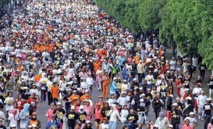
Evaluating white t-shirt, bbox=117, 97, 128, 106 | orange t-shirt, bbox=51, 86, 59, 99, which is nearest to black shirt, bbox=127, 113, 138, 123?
white t-shirt, bbox=117, 97, 128, 106

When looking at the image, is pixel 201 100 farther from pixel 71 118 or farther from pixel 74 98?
pixel 71 118

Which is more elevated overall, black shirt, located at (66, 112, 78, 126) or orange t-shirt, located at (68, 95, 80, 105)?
orange t-shirt, located at (68, 95, 80, 105)

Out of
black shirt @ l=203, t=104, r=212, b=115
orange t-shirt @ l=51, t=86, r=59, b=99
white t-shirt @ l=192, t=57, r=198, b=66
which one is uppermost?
white t-shirt @ l=192, t=57, r=198, b=66

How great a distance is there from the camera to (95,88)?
40.5 metres

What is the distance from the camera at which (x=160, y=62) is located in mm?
42719

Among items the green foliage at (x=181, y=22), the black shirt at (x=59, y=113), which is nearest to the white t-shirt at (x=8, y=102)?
the black shirt at (x=59, y=113)

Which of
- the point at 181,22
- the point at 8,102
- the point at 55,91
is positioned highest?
the point at 181,22

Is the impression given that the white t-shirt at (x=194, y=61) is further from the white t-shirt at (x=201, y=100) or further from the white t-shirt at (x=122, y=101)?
the white t-shirt at (x=122, y=101)

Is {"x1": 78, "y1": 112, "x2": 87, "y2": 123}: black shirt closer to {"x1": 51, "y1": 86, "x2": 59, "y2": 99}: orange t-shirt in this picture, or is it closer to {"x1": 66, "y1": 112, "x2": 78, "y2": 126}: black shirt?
{"x1": 66, "y1": 112, "x2": 78, "y2": 126}: black shirt

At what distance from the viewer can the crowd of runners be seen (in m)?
28.3

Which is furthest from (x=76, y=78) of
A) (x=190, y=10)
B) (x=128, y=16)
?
(x=128, y=16)

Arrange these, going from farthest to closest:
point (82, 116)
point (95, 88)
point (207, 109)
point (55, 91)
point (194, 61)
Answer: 1. point (194, 61)
2. point (95, 88)
3. point (55, 91)
4. point (207, 109)
5. point (82, 116)

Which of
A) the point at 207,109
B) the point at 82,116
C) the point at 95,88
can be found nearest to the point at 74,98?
the point at 82,116

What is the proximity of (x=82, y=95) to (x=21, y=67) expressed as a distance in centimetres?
772
